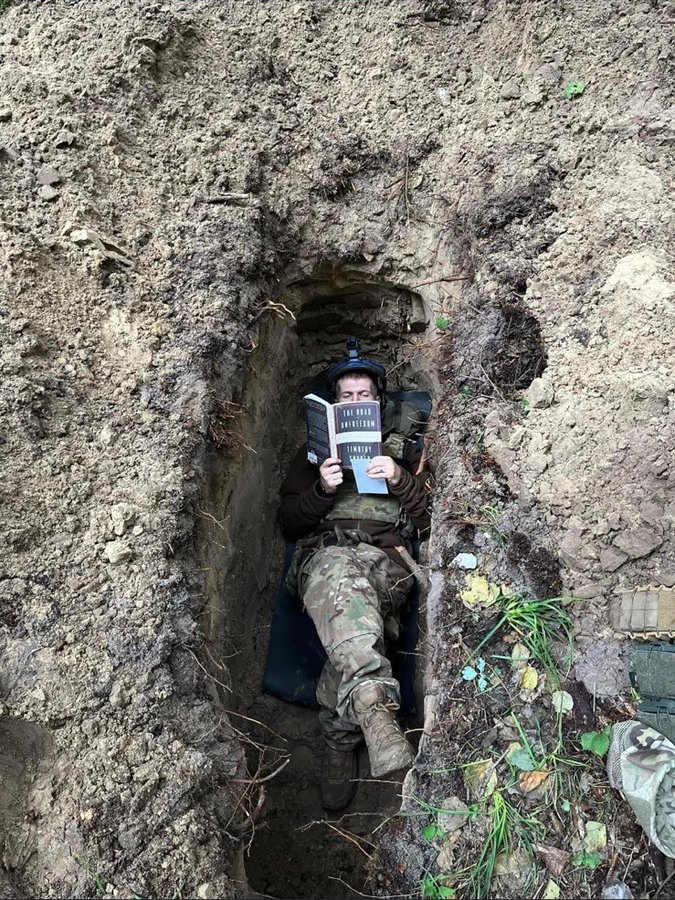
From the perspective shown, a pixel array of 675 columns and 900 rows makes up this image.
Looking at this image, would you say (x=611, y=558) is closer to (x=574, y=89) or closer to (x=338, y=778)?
(x=338, y=778)

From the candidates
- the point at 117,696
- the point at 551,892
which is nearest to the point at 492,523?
the point at 551,892

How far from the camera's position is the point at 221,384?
107 inches

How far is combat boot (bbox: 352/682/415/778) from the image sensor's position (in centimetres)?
237

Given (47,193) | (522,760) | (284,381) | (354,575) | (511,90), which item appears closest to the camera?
(522,760)

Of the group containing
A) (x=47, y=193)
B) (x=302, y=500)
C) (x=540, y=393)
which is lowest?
(x=302, y=500)

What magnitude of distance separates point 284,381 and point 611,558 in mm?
2019

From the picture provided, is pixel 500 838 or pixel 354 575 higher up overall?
pixel 354 575

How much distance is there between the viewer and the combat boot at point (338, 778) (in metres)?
2.78

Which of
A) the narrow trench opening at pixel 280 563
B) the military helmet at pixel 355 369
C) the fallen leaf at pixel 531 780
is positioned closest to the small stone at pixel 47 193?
the narrow trench opening at pixel 280 563

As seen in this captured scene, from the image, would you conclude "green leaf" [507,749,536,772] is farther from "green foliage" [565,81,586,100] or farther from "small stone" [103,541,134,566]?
"green foliage" [565,81,586,100]

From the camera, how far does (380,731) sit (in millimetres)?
2459

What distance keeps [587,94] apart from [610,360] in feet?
4.82

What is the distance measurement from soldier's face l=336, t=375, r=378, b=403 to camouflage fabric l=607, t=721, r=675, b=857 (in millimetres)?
2034

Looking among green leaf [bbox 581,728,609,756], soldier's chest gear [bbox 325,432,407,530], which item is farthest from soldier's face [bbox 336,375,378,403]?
green leaf [bbox 581,728,609,756]
